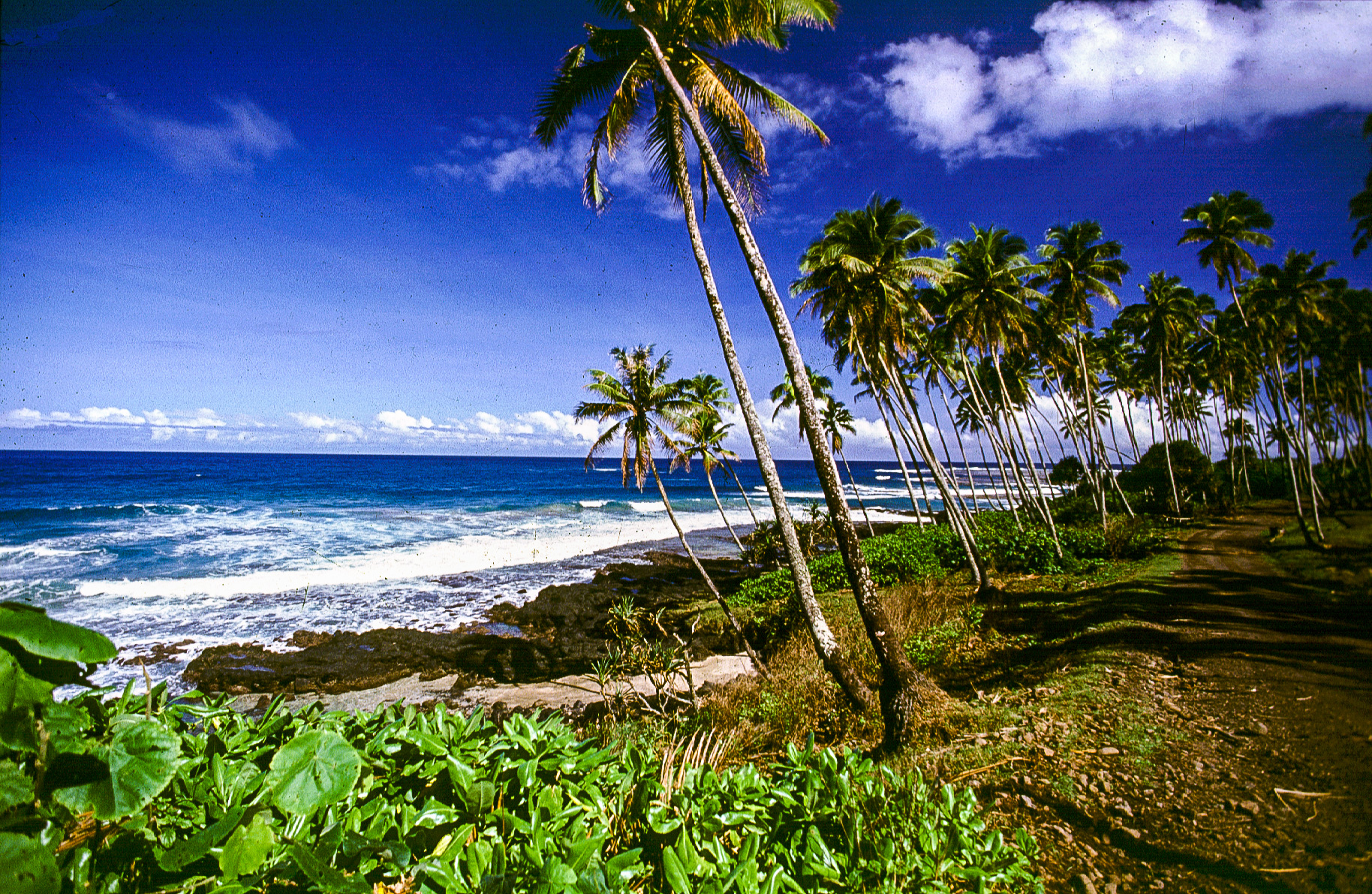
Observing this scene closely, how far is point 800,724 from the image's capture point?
6.50 m

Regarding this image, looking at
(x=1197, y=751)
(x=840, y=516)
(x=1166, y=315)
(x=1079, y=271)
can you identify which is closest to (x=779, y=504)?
(x=840, y=516)

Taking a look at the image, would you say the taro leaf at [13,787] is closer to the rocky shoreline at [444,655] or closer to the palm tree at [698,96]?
the palm tree at [698,96]

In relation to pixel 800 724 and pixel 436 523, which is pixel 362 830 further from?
pixel 436 523

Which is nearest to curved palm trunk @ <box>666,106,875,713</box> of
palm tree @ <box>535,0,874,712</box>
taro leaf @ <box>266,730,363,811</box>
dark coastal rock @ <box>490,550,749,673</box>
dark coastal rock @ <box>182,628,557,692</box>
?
palm tree @ <box>535,0,874,712</box>

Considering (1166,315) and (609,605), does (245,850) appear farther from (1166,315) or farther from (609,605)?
(1166,315)

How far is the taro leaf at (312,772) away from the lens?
1065mm

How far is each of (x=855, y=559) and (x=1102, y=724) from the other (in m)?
2.89

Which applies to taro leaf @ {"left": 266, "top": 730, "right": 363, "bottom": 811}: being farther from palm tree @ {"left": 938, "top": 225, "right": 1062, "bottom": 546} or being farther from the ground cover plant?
palm tree @ {"left": 938, "top": 225, "right": 1062, "bottom": 546}

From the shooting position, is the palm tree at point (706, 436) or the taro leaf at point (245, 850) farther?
the palm tree at point (706, 436)

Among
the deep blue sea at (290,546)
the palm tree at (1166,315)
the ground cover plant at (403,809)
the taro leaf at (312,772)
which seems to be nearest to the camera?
the ground cover plant at (403,809)

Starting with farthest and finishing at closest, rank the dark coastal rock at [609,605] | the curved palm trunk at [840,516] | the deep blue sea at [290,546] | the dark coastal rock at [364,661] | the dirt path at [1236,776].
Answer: the deep blue sea at [290,546], the dark coastal rock at [609,605], the dark coastal rock at [364,661], the curved palm trunk at [840,516], the dirt path at [1236,776]

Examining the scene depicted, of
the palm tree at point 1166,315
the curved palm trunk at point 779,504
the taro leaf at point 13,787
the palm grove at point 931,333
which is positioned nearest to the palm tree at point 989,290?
the palm grove at point 931,333

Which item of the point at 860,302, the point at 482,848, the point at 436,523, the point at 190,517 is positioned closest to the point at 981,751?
the point at 482,848

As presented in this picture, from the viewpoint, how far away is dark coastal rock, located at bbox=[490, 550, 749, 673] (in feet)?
47.4
